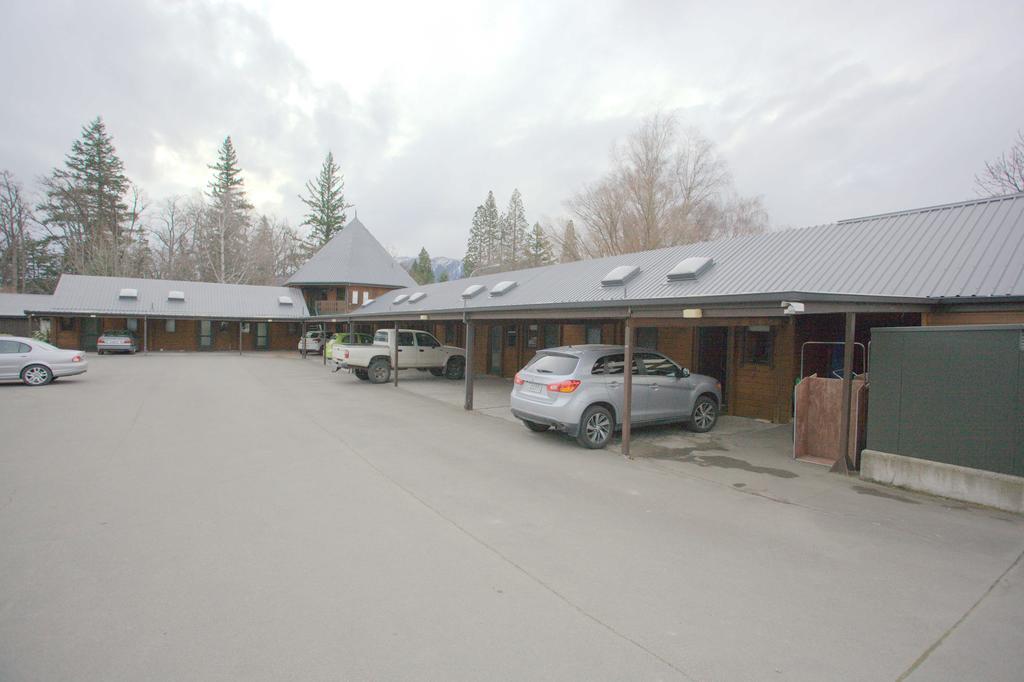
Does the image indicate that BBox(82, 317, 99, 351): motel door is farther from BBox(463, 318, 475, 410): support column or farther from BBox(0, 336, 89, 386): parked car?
BBox(463, 318, 475, 410): support column

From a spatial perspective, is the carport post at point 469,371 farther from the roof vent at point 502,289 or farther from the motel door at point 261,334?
the motel door at point 261,334

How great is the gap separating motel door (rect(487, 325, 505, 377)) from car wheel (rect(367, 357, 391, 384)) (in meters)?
4.99

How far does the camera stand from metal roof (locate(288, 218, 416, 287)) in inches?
1615

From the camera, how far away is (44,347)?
53.0ft

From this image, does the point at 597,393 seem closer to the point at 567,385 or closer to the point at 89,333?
the point at 567,385

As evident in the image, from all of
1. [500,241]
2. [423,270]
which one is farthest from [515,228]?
[423,270]

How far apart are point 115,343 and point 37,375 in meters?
17.5

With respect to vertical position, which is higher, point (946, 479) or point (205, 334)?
point (205, 334)

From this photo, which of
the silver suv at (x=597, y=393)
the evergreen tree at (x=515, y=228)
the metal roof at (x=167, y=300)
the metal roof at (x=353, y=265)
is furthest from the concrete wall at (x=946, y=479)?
the evergreen tree at (x=515, y=228)

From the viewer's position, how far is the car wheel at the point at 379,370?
60.1 feet

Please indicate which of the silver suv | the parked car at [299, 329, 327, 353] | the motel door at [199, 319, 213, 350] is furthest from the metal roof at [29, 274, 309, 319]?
the silver suv

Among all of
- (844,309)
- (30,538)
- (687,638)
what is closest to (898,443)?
(844,309)

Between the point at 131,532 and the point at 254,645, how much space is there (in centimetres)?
257

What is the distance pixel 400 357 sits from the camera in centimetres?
1877
